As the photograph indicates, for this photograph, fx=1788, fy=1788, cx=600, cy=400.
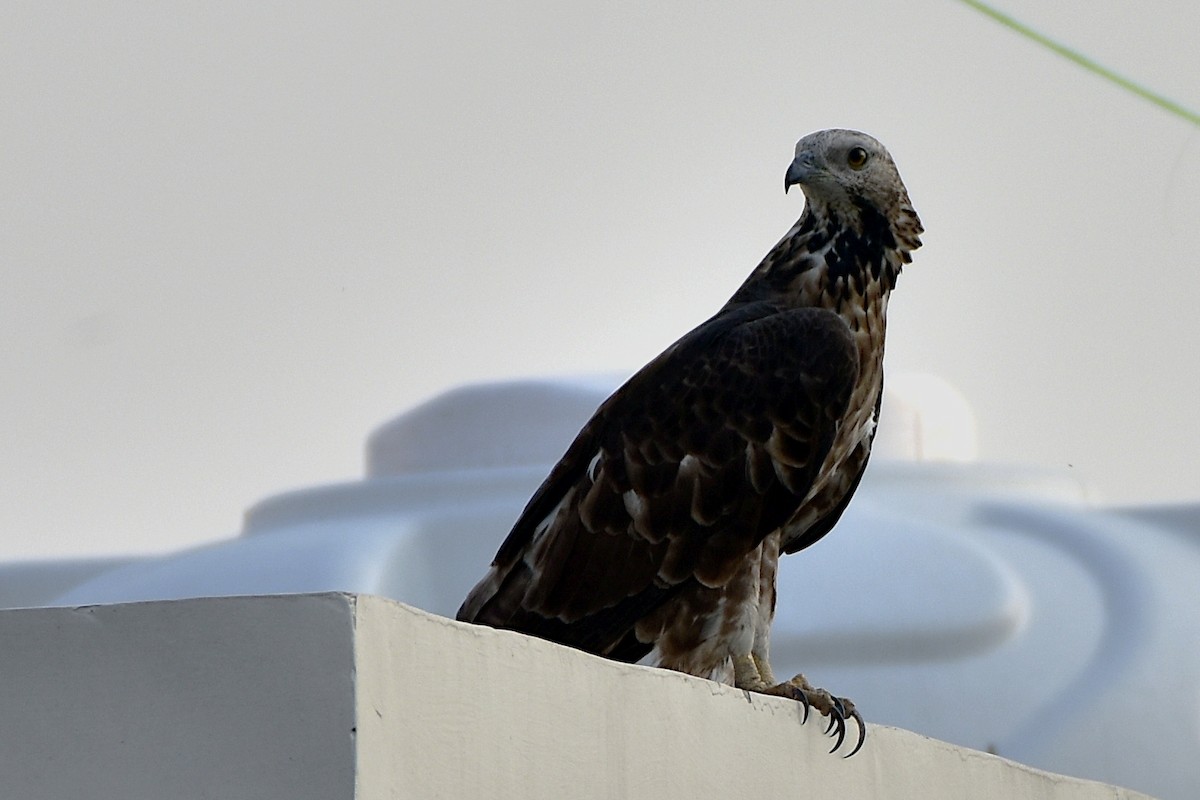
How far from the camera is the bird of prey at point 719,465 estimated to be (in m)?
3.26

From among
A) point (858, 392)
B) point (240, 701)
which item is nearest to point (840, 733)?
point (858, 392)

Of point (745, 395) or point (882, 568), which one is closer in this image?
point (745, 395)

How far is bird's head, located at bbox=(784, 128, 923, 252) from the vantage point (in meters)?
3.32

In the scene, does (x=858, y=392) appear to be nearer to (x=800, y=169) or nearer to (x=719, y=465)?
(x=719, y=465)

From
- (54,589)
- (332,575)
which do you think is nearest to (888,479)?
(332,575)

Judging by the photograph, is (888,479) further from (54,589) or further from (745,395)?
(745,395)

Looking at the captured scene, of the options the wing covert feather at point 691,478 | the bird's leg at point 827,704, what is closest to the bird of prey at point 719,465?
the wing covert feather at point 691,478

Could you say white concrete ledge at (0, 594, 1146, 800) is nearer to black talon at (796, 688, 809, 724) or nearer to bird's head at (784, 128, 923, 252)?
black talon at (796, 688, 809, 724)

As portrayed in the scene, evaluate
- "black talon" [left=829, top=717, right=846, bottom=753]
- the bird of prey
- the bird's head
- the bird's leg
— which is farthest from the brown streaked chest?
"black talon" [left=829, top=717, right=846, bottom=753]

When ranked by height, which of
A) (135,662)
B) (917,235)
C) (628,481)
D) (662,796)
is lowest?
(662,796)

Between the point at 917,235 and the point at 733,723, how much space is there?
4.16 feet

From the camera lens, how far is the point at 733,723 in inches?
101

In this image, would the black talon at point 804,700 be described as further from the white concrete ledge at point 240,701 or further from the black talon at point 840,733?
the white concrete ledge at point 240,701

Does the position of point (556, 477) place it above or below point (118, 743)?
above
